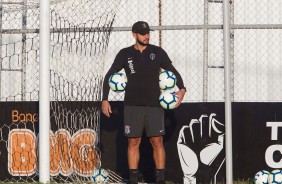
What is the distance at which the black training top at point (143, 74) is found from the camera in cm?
991

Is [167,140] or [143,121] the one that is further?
[167,140]

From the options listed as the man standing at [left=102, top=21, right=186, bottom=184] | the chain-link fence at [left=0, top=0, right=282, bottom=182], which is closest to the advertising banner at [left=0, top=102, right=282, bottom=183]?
the chain-link fence at [left=0, top=0, right=282, bottom=182]

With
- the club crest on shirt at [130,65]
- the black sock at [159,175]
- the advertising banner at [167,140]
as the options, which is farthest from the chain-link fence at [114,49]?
the black sock at [159,175]

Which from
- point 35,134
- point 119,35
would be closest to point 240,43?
point 119,35

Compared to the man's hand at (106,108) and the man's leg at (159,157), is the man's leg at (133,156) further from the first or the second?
the man's hand at (106,108)

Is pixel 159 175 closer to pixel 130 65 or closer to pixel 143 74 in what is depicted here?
pixel 143 74

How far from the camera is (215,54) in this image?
12.4 m

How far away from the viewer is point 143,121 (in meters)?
9.94

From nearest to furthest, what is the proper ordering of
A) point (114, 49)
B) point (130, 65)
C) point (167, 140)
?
point (130, 65) < point (167, 140) < point (114, 49)

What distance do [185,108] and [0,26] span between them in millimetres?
3131

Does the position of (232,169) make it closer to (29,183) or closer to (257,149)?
(257,149)

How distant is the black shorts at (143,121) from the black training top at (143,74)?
75mm

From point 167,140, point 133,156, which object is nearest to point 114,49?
point 167,140

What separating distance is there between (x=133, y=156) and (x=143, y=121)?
0.45 meters
